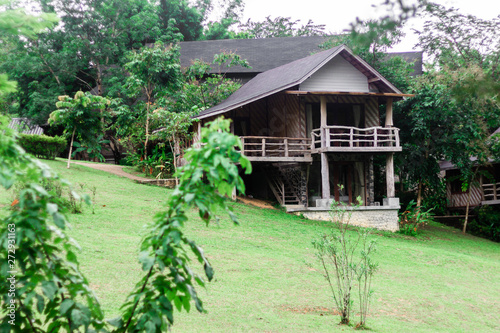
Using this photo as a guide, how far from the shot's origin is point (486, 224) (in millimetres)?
25031

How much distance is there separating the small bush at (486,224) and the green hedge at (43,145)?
21264 mm

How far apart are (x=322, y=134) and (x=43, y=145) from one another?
1336 cm

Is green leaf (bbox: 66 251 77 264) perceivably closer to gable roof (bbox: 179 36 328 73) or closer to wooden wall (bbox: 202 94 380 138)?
wooden wall (bbox: 202 94 380 138)

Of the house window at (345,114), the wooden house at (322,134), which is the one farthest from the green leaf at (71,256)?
the house window at (345,114)

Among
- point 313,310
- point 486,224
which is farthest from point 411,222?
point 313,310

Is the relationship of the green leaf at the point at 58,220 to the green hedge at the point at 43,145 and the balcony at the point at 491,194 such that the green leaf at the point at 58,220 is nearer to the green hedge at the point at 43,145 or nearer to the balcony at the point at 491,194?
the green hedge at the point at 43,145

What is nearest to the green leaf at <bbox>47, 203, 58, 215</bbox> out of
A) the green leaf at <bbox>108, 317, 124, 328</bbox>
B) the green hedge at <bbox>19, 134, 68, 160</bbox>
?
the green leaf at <bbox>108, 317, 124, 328</bbox>

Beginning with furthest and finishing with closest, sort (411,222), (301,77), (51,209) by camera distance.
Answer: (411,222) → (301,77) → (51,209)

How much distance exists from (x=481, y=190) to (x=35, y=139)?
77.9 feet

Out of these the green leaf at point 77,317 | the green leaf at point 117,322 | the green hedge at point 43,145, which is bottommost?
the green leaf at point 117,322

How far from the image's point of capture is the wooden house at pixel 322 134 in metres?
21.2

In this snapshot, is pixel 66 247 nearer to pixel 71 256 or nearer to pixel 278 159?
pixel 71 256

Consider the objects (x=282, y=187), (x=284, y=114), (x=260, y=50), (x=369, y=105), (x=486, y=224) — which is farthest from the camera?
(x=260, y=50)

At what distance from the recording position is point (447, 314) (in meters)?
9.61
